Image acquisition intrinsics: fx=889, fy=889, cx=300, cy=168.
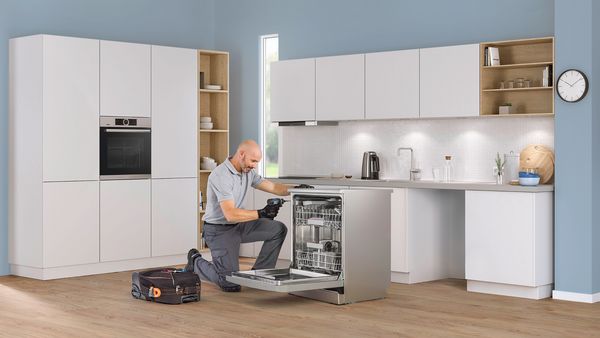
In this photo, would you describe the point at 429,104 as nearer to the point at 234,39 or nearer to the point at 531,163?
the point at 531,163

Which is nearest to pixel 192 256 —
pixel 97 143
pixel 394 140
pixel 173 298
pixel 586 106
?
pixel 173 298

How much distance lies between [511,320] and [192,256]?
287 centimetres

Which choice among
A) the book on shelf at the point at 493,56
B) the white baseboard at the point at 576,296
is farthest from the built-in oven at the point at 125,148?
the white baseboard at the point at 576,296

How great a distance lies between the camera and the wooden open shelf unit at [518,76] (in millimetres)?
7655

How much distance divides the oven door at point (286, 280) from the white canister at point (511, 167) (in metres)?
2.03

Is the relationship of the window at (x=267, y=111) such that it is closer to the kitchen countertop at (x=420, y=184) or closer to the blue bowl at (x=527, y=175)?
the kitchen countertop at (x=420, y=184)

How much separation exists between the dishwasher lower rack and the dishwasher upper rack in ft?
0.75

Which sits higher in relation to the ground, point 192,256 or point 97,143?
point 97,143

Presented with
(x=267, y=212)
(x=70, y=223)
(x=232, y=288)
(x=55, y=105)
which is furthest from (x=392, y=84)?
(x=70, y=223)

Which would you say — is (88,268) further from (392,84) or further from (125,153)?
(392,84)

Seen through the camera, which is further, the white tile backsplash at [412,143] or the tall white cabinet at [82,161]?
the tall white cabinet at [82,161]

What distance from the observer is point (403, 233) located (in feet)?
25.8

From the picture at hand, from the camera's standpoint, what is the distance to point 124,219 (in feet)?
28.8

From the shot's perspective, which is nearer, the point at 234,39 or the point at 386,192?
the point at 386,192
